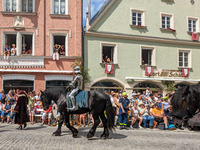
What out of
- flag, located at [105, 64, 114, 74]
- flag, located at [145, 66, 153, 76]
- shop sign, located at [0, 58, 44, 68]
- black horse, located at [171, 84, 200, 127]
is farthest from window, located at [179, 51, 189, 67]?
black horse, located at [171, 84, 200, 127]

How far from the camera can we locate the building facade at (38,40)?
17.4m

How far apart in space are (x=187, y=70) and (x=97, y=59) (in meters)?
8.39

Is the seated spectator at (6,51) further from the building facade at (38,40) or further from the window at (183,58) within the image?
the window at (183,58)

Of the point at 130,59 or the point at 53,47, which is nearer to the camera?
the point at 53,47

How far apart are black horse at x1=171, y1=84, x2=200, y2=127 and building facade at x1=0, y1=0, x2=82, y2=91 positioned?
1339 centimetres

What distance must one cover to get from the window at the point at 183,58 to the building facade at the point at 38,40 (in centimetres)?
958

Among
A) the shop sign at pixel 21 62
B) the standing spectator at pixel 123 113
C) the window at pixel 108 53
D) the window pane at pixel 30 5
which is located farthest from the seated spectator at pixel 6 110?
the window at pixel 108 53

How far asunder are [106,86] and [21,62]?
678 centimetres

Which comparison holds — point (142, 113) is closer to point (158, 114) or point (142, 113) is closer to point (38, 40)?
point (158, 114)

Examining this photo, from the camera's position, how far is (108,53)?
1956 centimetres

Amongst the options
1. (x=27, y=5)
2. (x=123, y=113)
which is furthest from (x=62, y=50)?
(x=123, y=113)

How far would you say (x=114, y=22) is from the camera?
19.4 m

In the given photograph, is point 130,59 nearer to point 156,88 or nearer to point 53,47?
point 156,88

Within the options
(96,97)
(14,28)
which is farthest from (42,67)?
(96,97)
